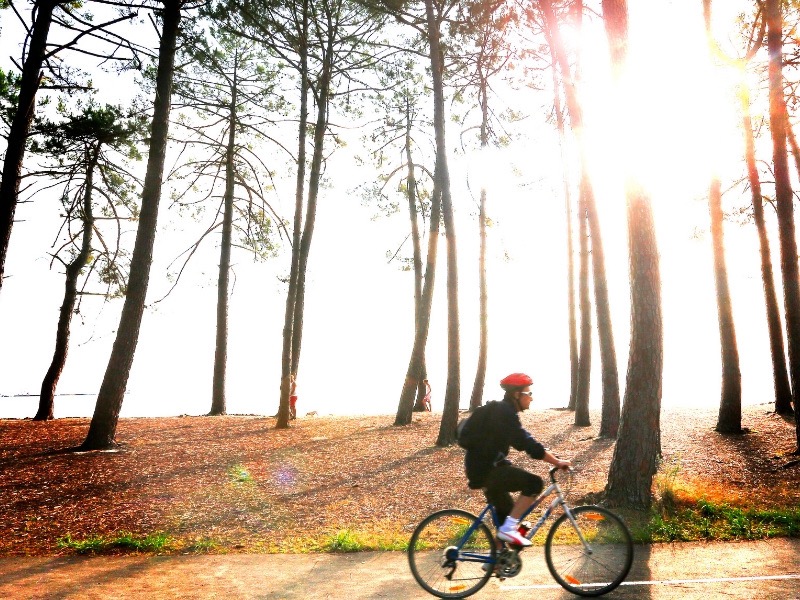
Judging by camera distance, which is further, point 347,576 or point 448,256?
point 448,256

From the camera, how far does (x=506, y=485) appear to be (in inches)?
217

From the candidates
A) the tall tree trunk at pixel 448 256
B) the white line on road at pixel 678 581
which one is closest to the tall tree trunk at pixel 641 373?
the white line on road at pixel 678 581

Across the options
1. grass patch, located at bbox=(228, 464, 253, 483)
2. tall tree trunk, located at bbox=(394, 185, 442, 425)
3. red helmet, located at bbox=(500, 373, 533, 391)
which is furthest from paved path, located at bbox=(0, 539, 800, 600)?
tall tree trunk, located at bbox=(394, 185, 442, 425)

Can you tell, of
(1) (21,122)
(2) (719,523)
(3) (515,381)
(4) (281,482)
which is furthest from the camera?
(1) (21,122)

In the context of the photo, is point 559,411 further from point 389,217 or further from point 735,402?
point 389,217

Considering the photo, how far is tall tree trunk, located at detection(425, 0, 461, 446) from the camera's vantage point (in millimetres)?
14414

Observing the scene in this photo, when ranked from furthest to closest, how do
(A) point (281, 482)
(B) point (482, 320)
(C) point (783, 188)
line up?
(B) point (482, 320) < (C) point (783, 188) < (A) point (281, 482)

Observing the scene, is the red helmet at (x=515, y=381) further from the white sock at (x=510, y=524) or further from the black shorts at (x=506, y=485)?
the white sock at (x=510, y=524)

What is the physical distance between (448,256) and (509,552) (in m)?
10.1

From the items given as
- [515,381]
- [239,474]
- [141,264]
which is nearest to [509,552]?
[515,381]

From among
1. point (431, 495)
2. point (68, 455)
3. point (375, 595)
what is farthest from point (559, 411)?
point (375, 595)

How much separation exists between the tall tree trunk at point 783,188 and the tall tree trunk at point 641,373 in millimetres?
4608

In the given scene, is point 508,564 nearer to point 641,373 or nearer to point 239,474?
point 641,373

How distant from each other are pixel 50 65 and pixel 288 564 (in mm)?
12553
